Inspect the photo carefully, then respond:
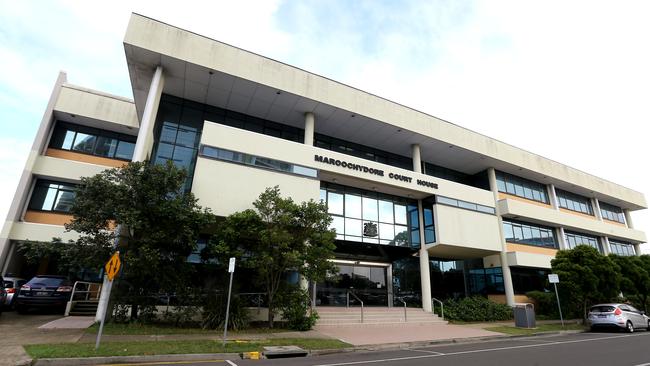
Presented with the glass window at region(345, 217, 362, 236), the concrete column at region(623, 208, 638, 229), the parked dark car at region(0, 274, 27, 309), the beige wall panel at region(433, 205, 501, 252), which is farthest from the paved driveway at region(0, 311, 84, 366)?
the concrete column at region(623, 208, 638, 229)

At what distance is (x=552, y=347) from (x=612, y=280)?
13.2 metres

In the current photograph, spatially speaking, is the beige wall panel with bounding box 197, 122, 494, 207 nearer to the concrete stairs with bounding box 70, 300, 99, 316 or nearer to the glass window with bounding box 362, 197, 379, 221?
the glass window with bounding box 362, 197, 379, 221

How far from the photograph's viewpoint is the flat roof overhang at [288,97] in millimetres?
16172

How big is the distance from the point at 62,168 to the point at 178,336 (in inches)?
607

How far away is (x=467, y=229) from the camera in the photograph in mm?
22141

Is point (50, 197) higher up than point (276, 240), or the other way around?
point (50, 197)

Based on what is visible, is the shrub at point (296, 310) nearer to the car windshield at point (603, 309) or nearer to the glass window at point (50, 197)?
the glass window at point (50, 197)

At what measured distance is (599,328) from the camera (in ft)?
60.3

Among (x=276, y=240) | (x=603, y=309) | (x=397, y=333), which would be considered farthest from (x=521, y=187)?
(x=276, y=240)

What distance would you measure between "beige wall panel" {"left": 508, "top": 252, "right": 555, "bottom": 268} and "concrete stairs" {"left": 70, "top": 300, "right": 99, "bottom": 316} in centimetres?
2552

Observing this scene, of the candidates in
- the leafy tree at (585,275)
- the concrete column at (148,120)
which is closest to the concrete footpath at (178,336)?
the concrete column at (148,120)

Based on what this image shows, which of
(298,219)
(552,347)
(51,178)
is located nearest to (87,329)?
(298,219)

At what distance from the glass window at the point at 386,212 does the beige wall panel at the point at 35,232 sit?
17.9 metres

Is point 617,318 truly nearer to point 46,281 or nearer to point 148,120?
point 148,120
